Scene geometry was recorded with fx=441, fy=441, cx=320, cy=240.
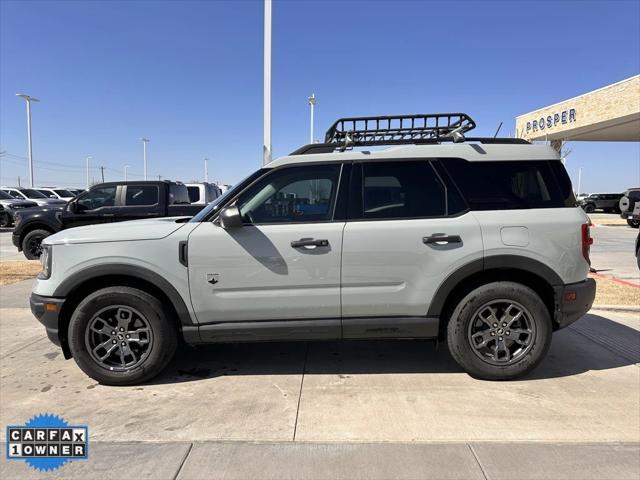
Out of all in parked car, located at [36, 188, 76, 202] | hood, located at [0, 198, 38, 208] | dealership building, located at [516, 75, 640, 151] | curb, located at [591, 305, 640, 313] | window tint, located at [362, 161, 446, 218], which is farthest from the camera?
parked car, located at [36, 188, 76, 202]

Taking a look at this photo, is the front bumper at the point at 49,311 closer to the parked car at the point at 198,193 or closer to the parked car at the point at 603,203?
the parked car at the point at 198,193

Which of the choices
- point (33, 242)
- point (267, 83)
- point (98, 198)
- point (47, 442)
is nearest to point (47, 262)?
point (47, 442)

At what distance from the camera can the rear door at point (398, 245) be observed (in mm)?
3568

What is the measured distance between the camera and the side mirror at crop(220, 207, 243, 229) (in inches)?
136

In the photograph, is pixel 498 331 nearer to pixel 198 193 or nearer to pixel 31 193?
pixel 198 193

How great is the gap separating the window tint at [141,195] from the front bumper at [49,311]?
5.97 meters

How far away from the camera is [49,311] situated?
11.9 ft

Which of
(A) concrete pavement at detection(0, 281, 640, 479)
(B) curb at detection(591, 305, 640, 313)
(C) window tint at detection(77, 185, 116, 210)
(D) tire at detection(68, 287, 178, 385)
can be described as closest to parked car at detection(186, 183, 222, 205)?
(C) window tint at detection(77, 185, 116, 210)

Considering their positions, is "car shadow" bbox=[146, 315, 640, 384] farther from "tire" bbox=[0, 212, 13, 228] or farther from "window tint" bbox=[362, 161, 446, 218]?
"tire" bbox=[0, 212, 13, 228]

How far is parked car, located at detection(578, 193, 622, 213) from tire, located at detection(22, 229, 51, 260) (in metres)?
34.9

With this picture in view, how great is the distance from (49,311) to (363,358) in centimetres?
278

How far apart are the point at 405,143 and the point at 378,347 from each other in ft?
6.85

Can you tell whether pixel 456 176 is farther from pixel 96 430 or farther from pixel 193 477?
pixel 96 430

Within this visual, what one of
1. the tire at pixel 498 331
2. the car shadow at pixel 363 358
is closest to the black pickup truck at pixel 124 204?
the car shadow at pixel 363 358
